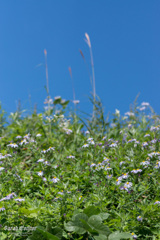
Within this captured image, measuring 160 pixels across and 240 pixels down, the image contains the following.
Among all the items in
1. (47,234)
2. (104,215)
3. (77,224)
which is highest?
(104,215)

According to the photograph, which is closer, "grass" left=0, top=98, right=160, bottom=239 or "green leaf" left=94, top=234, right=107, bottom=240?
"green leaf" left=94, top=234, right=107, bottom=240

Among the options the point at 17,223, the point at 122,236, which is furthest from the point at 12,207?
the point at 122,236

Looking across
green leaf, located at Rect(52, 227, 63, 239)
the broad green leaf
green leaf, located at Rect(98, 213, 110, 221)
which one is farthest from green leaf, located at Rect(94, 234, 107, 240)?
green leaf, located at Rect(52, 227, 63, 239)

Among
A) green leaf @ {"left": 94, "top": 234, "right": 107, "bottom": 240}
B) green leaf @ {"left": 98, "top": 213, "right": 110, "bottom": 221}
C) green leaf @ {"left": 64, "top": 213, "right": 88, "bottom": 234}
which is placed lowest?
green leaf @ {"left": 94, "top": 234, "right": 107, "bottom": 240}

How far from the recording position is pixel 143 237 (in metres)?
2.82

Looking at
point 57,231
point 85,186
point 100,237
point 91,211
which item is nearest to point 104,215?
point 91,211

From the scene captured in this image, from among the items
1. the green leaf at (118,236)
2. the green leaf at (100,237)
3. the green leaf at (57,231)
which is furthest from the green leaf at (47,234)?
the green leaf at (118,236)

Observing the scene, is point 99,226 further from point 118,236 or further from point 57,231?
point 57,231

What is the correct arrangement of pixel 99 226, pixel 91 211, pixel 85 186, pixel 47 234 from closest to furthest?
pixel 47 234 < pixel 99 226 < pixel 91 211 < pixel 85 186

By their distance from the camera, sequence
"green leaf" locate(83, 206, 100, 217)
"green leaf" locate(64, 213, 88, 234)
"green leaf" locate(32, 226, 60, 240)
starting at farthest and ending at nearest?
"green leaf" locate(83, 206, 100, 217) < "green leaf" locate(64, 213, 88, 234) < "green leaf" locate(32, 226, 60, 240)

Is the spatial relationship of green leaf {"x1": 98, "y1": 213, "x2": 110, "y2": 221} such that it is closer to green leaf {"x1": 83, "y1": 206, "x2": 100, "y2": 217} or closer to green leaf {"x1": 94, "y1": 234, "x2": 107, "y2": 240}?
green leaf {"x1": 83, "y1": 206, "x2": 100, "y2": 217}

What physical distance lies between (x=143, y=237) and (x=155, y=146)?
1.38 m

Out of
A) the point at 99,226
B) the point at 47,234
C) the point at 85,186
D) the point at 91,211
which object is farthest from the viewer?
the point at 85,186

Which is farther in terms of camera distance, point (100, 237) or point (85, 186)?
point (85, 186)
